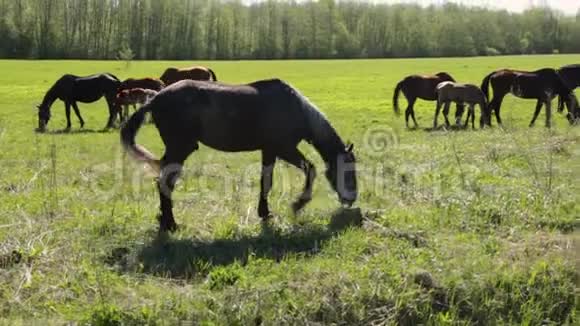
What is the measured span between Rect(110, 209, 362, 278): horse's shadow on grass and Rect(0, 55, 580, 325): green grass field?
24 mm

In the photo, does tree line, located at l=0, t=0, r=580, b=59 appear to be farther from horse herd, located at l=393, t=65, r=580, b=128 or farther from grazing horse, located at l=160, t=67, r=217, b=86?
horse herd, located at l=393, t=65, r=580, b=128

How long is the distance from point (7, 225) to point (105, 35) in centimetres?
8244

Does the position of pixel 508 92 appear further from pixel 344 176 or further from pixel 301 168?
pixel 301 168

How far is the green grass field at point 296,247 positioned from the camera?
20.3ft

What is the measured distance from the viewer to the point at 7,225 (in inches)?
302

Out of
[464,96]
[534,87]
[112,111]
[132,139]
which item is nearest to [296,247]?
[132,139]

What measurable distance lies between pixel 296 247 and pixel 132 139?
8.20 ft

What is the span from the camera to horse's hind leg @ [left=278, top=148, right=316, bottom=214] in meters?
8.41

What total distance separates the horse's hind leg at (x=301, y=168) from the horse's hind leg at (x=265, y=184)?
17 cm

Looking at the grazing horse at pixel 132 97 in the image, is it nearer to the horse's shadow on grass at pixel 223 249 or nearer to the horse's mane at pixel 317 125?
the horse's mane at pixel 317 125

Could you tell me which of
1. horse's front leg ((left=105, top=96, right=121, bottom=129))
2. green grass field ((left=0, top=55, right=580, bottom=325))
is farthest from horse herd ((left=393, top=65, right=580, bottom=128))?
horse's front leg ((left=105, top=96, right=121, bottom=129))

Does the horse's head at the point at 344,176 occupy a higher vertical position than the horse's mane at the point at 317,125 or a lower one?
lower

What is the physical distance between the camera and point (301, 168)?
28.0 feet


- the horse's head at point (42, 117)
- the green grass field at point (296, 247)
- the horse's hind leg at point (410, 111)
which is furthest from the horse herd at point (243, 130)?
the horse's hind leg at point (410, 111)
